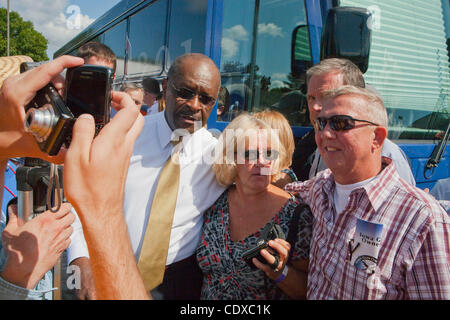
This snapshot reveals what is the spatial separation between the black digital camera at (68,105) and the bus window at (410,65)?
2.39 metres

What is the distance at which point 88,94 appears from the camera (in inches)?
38.0

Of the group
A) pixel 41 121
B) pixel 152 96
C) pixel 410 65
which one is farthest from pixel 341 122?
pixel 152 96

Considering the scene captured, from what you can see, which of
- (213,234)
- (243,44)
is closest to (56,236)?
(213,234)

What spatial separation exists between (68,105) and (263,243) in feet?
3.30

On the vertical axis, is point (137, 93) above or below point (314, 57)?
below

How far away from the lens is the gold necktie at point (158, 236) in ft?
5.51

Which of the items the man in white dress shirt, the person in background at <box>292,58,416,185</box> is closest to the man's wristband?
the man in white dress shirt

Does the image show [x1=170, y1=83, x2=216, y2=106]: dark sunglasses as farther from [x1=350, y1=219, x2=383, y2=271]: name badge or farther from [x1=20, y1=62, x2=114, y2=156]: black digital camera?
[x1=350, y1=219, x2=383, y2=271]: name badge

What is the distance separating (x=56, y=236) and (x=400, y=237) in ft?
4.35

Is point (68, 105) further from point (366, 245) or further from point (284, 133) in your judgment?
point (284, 133)

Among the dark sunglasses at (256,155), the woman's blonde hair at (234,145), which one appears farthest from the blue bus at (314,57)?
the dark sunglasses at (256,155)

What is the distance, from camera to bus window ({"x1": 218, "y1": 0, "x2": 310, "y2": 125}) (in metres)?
2.85
